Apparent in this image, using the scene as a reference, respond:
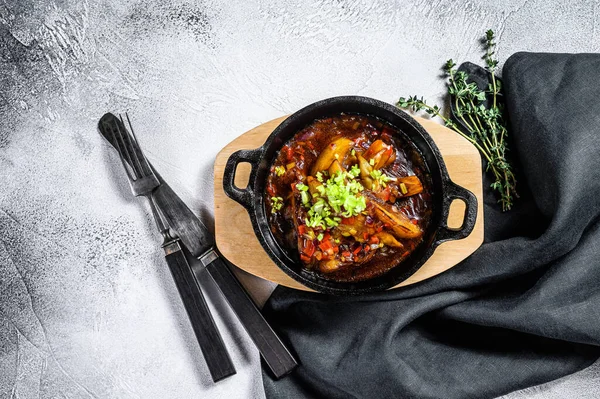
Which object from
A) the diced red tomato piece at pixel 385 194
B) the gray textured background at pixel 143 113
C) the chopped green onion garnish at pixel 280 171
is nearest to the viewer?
the diced red tomato piece at pixel 385 194

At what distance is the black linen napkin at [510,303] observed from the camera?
2.38 meters

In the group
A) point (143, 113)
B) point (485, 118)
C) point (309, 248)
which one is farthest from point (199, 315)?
point (485, 118)

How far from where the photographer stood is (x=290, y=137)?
89.7 inches

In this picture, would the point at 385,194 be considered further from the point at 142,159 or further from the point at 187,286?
the point at 142,159

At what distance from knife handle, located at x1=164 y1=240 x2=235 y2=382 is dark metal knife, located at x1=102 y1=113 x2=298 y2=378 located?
0.09 m

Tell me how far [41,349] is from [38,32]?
169cm

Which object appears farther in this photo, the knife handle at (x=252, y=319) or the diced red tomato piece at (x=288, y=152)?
the knife handle at (x=252, y=319)

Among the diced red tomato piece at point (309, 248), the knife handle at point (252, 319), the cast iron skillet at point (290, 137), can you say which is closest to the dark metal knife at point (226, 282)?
the knife handle at point (252, 319)

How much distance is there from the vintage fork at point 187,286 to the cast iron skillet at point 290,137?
0.61 m

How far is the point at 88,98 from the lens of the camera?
9.11 feet

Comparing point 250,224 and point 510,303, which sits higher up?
point 250,224

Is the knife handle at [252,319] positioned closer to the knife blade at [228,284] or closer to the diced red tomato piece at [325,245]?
the knife blade at [228,284]

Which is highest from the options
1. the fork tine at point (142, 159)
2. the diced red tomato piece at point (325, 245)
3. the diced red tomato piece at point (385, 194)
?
the fork tine at point (142, 159)

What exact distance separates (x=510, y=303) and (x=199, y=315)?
151cm
